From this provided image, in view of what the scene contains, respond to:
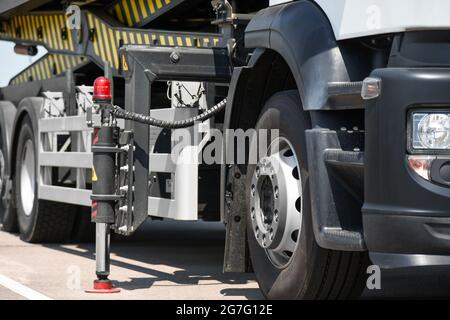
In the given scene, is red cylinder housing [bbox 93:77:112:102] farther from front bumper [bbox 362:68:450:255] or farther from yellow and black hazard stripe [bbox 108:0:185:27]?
front bumper [bbox 362:68:450:255]

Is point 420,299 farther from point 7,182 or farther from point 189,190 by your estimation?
point 7,182

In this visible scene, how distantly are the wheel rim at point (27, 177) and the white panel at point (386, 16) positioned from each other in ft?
20.1

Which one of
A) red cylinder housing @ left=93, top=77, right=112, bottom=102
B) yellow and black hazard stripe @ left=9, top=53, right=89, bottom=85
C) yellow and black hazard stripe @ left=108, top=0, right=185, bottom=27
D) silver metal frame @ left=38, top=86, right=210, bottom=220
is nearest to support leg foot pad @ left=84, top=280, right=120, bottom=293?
silver metal frame @ left=38, top=86, right=210, bottom=220

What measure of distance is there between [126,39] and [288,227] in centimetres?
351

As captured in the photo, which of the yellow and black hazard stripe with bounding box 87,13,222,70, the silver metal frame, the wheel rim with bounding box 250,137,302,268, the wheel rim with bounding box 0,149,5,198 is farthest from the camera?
the wheel rim with bounding box 0,149,5,198

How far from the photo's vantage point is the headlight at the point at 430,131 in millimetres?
4816

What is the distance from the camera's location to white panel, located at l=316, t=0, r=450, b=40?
16.0ft

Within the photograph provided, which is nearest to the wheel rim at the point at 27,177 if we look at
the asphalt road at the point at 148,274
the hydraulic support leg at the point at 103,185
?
the asphalt road at the point at 148,274

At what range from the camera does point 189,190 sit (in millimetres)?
7082

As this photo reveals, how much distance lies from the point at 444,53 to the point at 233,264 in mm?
2114

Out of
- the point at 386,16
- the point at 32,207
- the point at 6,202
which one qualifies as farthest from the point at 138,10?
the point at 386,16

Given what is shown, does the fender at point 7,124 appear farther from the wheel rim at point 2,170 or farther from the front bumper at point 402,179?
the front bumper at point 402,179

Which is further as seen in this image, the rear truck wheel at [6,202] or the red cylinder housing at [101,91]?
the rear truck wheel at [6,202]

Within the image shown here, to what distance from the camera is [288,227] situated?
5.81 meters
